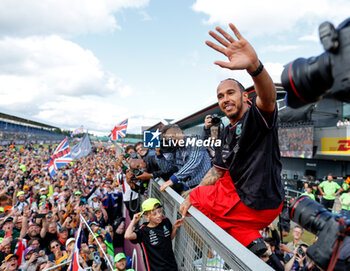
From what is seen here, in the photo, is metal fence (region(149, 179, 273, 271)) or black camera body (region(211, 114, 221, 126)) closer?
metal fence (region(149, 179, 273, 271))

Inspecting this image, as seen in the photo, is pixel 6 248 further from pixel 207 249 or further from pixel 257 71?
pixel 257 71

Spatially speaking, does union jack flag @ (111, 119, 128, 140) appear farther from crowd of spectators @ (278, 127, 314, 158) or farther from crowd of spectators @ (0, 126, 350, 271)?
crowd of spectators @ (278, 127, 314, 158)

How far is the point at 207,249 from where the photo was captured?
1.84 m

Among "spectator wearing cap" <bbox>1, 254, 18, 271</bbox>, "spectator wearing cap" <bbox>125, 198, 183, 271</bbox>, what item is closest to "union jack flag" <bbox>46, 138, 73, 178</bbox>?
"spectator wearing cap" <bbox>1, 254, 18, 271</bbox>

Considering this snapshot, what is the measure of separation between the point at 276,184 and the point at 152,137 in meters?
5.62

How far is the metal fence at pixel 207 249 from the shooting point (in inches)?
49.5

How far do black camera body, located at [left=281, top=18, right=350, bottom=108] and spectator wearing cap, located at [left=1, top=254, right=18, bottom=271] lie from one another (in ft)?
18.3

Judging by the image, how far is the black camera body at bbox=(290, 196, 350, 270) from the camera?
0.88 metres

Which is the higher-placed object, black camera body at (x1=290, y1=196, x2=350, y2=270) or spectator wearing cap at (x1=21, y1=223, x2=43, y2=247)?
black camera body at (x1=290, y1=196, x2=350, y2=270)

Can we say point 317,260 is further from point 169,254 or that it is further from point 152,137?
point 152,137

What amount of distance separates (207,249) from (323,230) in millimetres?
1091

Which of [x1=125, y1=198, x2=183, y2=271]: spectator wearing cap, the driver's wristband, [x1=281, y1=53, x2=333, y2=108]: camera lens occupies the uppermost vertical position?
the driver's wristband

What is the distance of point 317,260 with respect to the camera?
0.91m

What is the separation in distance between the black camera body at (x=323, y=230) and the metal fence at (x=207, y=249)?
273mm
